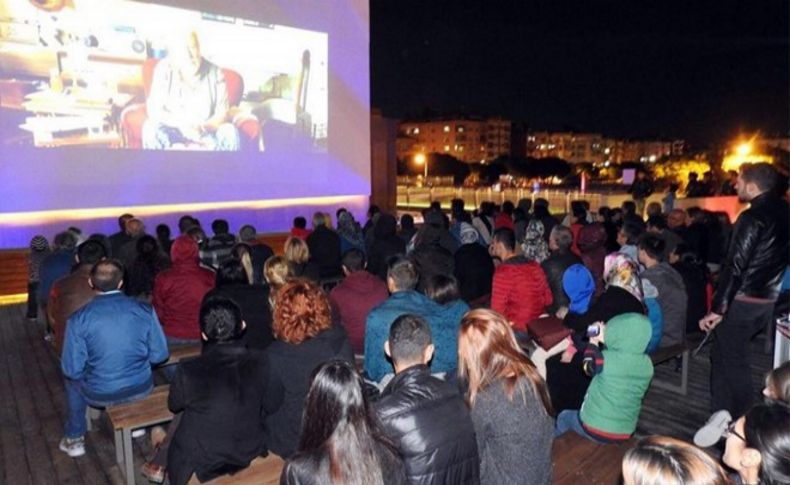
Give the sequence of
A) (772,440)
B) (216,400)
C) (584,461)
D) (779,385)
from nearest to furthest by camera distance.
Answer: (772,440) < (779,385) < (216,400) < (584,461)

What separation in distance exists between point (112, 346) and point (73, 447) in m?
1.11

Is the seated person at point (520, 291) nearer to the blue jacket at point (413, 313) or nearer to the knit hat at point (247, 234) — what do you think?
the blue jacket at point (413, 313)

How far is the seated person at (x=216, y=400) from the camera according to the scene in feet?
9.25

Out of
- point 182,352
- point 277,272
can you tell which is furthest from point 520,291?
point 182,352

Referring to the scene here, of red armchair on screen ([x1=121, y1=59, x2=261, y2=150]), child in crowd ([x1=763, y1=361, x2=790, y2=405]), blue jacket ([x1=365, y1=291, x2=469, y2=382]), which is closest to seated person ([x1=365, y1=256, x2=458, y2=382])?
blue jacket ([x1=365, y1=291, x2=469, y2=382])

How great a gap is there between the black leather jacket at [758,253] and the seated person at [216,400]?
10.3 ft

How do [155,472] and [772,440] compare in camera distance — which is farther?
[155,472]

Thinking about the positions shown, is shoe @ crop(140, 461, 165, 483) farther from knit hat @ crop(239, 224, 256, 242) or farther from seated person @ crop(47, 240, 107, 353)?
knit hat @ crop(239, 224, 256, 242)

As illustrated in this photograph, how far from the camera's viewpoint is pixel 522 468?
240 cm

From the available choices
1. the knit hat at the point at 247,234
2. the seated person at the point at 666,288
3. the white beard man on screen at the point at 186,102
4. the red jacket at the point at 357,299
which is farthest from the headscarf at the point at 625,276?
the white beard man on screen at the point at 186,102

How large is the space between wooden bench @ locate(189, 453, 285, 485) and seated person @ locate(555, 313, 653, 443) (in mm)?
1771

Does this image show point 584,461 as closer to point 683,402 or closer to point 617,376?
point 617,376

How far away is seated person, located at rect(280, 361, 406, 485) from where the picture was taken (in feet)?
6.03

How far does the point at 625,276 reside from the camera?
3854 mm
